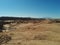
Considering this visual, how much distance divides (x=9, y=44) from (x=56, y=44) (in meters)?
3.98

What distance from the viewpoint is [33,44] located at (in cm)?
1208

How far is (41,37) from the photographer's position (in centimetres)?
1524

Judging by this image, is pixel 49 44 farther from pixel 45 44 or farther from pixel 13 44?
pixel 13 44

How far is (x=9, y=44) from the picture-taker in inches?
480

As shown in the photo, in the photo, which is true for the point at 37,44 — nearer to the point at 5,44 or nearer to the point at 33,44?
the point at 33,44

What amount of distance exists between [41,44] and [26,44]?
127cm

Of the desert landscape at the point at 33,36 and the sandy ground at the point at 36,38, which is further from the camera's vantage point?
the desert landscape at the point at 33,36

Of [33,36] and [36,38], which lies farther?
[33,36]

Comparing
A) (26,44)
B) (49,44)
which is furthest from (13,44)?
(49,44)

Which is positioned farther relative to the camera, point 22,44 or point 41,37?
point 41,37

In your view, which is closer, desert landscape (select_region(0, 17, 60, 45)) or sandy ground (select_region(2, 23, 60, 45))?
sandy ground (select_region(2, 23, 60, 45))

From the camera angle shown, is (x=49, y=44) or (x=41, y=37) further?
(x=41, y=37)

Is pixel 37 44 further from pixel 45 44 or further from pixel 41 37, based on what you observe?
pixel 41 37

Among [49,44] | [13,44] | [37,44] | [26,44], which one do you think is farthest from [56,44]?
[13,44]
